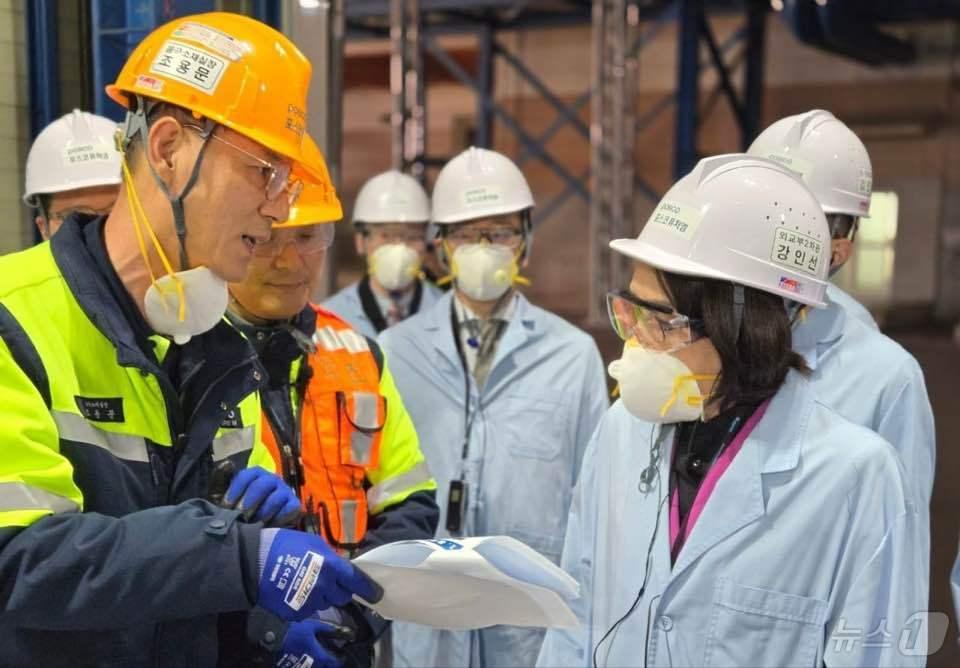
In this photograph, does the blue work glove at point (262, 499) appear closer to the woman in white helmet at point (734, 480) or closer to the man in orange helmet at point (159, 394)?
the man in orange helmet at point (159, 394)

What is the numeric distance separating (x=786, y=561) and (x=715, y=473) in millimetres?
198

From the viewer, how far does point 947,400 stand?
9.00 m

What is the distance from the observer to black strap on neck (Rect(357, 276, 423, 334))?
4746 millimetres

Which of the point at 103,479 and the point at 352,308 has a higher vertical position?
the point at 103,479

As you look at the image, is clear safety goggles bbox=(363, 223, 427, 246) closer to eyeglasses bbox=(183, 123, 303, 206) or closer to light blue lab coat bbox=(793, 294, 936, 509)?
light blue lab coat bbox=(793, 294, 936, 509)

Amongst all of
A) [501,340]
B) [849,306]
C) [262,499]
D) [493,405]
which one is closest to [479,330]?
[501,340]

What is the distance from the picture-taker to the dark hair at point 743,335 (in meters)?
1.86

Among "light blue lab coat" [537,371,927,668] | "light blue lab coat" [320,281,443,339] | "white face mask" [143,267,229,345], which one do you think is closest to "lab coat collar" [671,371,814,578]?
"light blue lab coat" [537,371,927,668]

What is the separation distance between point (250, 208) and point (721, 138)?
1280cm

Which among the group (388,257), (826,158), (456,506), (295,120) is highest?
(295,120)

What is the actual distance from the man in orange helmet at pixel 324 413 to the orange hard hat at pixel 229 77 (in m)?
0.63

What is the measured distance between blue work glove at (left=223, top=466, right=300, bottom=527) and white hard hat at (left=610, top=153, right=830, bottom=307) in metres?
0.77

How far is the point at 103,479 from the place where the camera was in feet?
5.00

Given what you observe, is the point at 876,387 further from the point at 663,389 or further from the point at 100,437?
the point at 100,437
